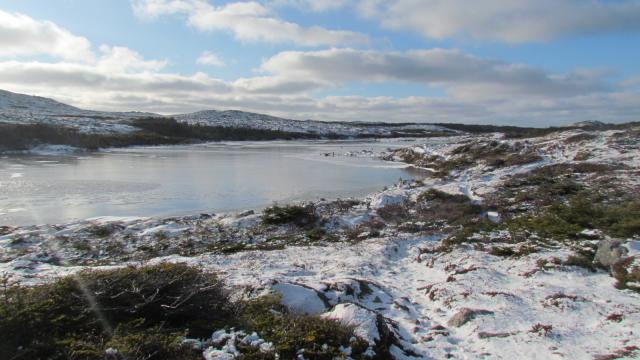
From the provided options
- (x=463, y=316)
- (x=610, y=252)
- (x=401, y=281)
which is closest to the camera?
(x=463, y=316)

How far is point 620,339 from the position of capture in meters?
6.15

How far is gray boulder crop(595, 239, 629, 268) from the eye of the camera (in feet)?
29.2

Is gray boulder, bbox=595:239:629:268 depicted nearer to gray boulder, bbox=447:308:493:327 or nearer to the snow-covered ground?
the snow-covered ground

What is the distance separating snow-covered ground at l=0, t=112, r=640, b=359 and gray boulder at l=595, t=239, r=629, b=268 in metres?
0.20

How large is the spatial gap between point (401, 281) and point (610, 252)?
169 inches

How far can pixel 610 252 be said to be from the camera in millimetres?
9117

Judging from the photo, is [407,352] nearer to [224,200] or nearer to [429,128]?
[224,200]

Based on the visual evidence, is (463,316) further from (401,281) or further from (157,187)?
(157,187)

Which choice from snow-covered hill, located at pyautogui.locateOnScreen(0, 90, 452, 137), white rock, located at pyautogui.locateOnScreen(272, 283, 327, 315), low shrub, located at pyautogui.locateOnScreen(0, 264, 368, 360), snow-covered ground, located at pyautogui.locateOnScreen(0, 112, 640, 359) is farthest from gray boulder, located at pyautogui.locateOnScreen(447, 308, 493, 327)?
snow-covered hill, located at pyautogui.locateOnScreen(0, 90, 452, 137)

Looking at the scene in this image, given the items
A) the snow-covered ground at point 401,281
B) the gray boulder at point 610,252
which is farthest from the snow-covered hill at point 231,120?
the gray boulder at point 610,252

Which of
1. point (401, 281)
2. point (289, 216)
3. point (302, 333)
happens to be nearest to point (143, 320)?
point (302, 333)

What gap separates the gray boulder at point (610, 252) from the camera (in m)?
8.91

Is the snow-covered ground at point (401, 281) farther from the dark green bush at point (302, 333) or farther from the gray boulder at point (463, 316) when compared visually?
the dark green bush at point (302, 333)

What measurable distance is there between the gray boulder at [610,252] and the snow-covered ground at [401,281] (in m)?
0.20
